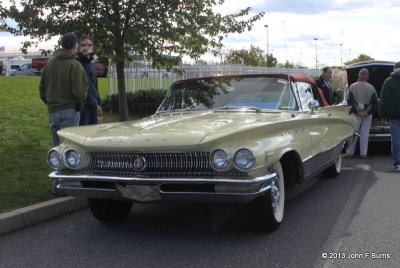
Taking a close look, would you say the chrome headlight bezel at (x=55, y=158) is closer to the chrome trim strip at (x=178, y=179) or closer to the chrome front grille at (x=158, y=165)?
the chrome trim strip at (x=178, y=179)

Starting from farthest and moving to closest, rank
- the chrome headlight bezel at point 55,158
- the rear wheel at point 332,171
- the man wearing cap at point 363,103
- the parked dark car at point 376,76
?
the parked dark car at point 376,76 < the man wearing cap at point 363,103 < the rear wheel at point 332,171 < the chrome headlight bezel at point 55,158

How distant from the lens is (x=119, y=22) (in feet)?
29.1

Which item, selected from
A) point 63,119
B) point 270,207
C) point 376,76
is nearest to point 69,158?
point 63,119

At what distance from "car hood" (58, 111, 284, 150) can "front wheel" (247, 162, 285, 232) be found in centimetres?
58

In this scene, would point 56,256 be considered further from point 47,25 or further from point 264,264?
point 47,25

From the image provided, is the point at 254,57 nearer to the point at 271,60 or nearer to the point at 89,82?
the point at 271,60

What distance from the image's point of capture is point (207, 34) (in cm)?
1024

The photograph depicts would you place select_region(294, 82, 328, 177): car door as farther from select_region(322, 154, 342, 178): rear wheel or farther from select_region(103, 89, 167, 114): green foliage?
select_region(103, 89, 167, 114): green foliage

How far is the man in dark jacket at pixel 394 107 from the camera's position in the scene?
8312mm

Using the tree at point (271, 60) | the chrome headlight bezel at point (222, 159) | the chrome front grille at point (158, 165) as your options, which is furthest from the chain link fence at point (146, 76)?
the tree at point (271, 60)

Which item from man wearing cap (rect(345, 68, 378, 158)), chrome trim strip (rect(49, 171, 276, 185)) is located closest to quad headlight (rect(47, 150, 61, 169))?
chrome trim strip (rect(49, 171, 276, 185))

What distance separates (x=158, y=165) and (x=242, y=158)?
740mm

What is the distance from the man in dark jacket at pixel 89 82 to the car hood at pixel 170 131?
1.94 meters

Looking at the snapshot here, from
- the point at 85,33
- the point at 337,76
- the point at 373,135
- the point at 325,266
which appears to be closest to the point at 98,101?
the point at 85,33
